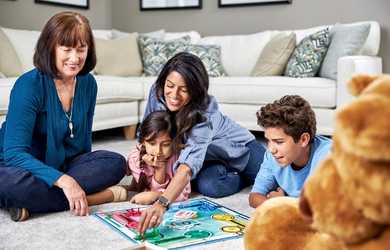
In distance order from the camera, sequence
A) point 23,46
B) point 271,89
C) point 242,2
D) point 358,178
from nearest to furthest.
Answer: point 358,178, point 271,89, point 23,46, point 242,2

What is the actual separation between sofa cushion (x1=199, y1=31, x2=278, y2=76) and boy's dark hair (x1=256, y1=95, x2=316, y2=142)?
228 cm

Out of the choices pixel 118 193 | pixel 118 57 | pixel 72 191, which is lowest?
pixel 118 193

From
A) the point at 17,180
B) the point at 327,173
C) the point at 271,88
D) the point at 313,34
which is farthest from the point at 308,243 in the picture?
the point at 313,34

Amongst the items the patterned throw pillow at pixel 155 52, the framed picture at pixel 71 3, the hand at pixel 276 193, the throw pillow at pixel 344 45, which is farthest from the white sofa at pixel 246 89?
the hand at pixel 276 193

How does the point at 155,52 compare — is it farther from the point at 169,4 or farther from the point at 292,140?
the point at 292,140

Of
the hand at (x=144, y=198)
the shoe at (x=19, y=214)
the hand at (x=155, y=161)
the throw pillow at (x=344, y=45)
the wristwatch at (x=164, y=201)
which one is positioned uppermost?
the throw pillow at (x=344, y=45)

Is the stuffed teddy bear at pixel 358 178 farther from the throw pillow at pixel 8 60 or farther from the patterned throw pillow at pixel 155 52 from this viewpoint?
the patterned throw pillow at pixel 155 52

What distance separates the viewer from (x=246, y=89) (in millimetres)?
3465

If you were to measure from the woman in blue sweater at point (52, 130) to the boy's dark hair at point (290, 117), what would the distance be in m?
0.67

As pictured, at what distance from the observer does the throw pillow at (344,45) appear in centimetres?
340

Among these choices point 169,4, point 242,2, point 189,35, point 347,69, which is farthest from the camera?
point 169,4

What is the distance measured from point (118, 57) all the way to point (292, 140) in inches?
103

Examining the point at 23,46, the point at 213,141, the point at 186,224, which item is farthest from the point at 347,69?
the point at 23,46

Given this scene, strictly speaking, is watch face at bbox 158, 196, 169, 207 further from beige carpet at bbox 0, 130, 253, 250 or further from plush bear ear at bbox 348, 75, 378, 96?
plush bear ear at bbox 348, 75, 378, 96
